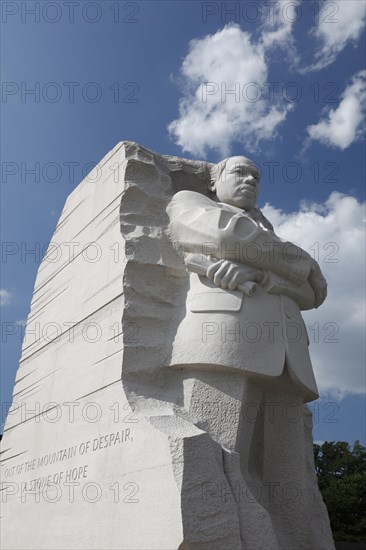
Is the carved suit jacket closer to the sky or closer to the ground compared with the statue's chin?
closer to the ground

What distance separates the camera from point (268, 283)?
4.40 m

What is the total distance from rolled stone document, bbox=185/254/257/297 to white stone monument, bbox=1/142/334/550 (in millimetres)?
11

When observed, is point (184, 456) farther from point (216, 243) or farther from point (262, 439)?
point (216, 243)

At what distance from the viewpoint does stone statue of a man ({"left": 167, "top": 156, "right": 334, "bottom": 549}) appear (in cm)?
402

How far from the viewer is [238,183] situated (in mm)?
5023

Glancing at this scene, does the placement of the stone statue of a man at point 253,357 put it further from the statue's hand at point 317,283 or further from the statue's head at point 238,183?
the statue's head at point 238,183

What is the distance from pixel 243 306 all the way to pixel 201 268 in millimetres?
432

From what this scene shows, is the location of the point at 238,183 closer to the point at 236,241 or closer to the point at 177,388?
the point at 236,241

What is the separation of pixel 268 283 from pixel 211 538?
183 cm

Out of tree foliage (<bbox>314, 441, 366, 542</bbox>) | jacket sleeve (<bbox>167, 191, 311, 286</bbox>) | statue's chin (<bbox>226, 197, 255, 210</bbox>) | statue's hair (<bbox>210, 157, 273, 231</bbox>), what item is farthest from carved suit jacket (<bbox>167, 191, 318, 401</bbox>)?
tree foliage (<bbox>314, 441, 366, 542</bbox>)

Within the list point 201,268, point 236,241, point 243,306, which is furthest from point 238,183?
point 243,306

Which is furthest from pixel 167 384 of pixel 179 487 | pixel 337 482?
pixel 337 482

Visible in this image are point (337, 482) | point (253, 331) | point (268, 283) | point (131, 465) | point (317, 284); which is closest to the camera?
point (131, 465)

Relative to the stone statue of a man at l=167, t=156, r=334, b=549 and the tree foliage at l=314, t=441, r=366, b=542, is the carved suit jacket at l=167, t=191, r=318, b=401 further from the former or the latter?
the tree foliage at l=314, t=441, r=366, b=542
